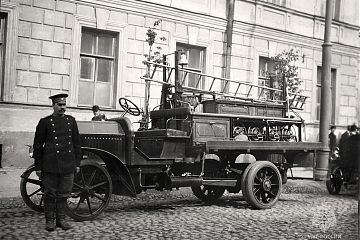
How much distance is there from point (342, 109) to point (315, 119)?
323 centimetres

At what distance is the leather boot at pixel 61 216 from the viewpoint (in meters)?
4.31

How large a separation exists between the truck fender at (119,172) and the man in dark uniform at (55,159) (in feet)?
2.32

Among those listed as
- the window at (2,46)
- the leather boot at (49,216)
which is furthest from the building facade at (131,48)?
the leather boot at (49,216)

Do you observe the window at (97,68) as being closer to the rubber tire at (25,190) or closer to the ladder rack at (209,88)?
the ladder rack at (209,88)

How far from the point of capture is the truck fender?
16.8 feet

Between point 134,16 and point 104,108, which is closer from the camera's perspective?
point 104,108

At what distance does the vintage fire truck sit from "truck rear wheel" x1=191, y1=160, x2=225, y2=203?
1 centimetres

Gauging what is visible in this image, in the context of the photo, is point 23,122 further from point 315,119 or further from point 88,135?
point 315,119

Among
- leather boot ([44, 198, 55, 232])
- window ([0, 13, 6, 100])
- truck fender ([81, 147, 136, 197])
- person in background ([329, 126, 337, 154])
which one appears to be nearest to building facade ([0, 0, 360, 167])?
window ([0, 13, 6, 100])

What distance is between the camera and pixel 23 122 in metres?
4.38

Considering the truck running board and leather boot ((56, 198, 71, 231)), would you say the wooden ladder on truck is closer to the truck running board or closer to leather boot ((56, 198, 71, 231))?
the truck running board

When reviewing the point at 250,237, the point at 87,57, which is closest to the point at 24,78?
the point at 87,57

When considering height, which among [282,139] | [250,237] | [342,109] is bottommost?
[250,237]

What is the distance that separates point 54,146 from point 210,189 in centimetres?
287
